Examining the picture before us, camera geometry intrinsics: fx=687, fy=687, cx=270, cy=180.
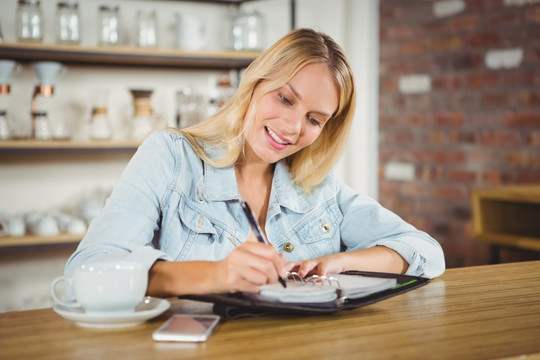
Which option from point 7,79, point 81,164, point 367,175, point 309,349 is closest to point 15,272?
point 81,164

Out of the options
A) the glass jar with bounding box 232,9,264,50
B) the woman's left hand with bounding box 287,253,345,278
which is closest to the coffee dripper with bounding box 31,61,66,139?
the glass jar with bounding box 232,9,264,50

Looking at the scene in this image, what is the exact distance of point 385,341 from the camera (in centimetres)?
93

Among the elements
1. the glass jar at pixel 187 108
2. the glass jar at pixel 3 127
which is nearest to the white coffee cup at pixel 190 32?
the glass jar at pixel 187 108

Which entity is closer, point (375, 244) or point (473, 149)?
point (375, 244)

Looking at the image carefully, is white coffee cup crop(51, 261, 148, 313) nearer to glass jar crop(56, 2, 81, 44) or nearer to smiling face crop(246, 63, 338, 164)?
smiling face crop(246, 63, 338, 164)

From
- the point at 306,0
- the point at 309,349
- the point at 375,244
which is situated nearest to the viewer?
the point at 309,349

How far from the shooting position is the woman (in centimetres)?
137

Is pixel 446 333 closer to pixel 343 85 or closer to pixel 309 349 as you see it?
pixel 309 349

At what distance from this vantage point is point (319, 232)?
1.61m

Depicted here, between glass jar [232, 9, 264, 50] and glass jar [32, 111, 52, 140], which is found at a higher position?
glass jar [232, 9, 264, 50]

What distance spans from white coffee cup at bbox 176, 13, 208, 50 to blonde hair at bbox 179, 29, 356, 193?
5.73 feet

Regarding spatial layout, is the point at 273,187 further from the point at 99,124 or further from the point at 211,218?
the point at 99,124

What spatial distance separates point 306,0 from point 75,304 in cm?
308

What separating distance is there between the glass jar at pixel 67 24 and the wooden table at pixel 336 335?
84.9 inches
